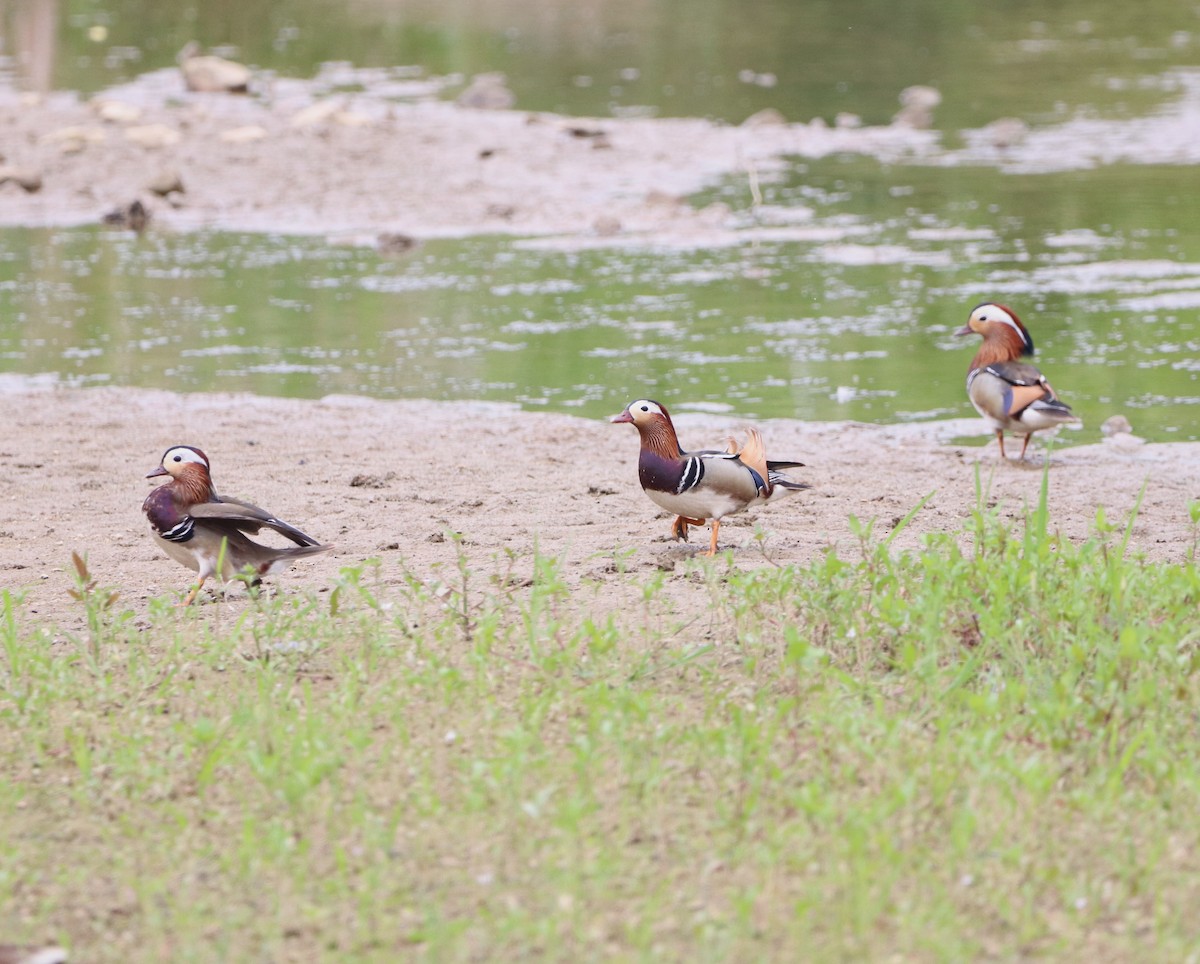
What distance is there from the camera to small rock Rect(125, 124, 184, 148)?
61.3 feet

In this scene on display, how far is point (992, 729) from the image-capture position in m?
4.59

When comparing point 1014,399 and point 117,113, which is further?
point 117,113

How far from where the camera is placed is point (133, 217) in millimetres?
15977

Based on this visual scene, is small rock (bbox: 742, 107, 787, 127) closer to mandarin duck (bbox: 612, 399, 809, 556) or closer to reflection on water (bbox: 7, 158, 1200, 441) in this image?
reflection on water (bbox: 7, 158, 1200, 441)

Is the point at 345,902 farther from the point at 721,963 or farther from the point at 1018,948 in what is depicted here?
the point at 1018,948

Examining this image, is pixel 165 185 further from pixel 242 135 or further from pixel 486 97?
pixel 486 97

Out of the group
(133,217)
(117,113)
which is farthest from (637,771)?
(117,113)

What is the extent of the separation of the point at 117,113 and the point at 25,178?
3243 millimetres

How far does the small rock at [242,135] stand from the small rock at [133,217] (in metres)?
3.20

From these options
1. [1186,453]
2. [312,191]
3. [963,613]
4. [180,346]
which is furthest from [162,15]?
[963,613]

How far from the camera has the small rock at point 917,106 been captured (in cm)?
2119

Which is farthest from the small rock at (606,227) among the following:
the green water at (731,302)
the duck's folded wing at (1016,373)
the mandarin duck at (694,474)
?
the mandarin duck at (694,474)

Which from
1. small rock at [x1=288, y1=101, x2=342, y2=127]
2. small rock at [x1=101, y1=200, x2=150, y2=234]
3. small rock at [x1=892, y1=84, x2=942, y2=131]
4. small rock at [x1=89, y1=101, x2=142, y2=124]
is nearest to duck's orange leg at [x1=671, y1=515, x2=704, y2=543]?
small rock at [x1=101, y1=200, x2=150, y2=234]

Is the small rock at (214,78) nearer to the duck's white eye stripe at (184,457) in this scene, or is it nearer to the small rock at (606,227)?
the small rock at (606,227)
